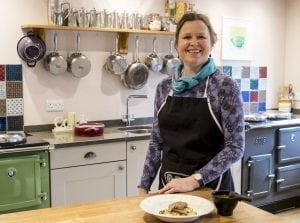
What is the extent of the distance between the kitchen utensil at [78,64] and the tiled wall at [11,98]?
0.40 metres

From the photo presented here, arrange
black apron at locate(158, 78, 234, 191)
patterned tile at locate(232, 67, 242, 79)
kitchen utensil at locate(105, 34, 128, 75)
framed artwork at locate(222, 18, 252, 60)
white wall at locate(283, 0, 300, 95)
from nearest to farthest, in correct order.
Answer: black apron at locate(158, 78, 234, 191), kitchen utensil at locate(105, 34, 128, 75), framed artwork at locate(222, 18, 252, 60), patterned tile at locate(232, 67, 242, 79), white wall at locate(283, 0, 300, 95)

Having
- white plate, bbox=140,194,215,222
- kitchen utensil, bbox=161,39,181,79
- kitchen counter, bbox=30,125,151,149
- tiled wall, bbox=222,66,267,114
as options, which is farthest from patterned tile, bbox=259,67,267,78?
white plate, bbox=140,194,215,222

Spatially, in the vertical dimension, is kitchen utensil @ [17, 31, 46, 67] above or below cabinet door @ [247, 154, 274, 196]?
above

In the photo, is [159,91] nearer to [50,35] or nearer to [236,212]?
[236,212]

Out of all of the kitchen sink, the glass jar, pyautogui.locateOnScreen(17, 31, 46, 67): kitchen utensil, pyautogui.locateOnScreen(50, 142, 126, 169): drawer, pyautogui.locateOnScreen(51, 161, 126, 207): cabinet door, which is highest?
the glass jar

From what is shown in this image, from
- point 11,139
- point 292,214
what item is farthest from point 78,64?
point 292,214

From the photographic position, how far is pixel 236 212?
1.42 meters

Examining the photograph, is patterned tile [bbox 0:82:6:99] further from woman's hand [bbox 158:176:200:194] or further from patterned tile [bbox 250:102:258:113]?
patterned tile [bbox 250:102:258:113]

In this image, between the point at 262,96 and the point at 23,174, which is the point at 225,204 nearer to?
the point at 23,174

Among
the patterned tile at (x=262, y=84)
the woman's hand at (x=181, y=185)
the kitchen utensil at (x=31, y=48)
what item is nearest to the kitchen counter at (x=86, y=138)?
the kitchen utensil at (x=31, y=48)

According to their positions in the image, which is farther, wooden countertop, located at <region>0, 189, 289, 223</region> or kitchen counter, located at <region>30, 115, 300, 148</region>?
kitchen counter, located at <region>30, 115, 300, 148</region>

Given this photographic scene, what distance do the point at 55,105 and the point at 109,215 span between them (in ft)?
7.17

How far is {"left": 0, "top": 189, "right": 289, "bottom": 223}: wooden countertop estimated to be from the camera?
134cm

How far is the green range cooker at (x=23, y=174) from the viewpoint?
8.85ft
